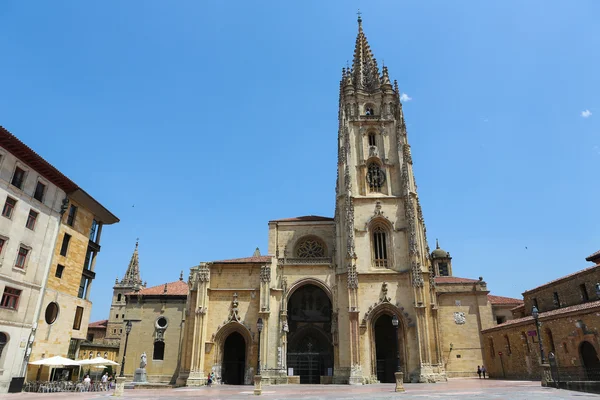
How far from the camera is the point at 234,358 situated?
3391 cm

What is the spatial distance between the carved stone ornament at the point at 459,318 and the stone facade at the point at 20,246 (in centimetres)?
3294

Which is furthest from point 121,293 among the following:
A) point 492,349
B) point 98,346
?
point 492,349

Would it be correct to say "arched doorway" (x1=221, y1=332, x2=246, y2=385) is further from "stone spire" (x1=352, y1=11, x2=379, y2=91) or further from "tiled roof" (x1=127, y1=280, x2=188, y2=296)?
"stone spire" (x1=352, y1=11, x2=379, y2=91)

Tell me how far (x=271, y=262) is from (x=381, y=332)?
11162 mm

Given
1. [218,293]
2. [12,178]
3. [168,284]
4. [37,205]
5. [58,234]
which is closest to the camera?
[12,178]

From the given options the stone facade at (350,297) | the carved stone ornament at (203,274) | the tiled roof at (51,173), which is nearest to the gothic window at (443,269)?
the stone facade at (350,297)

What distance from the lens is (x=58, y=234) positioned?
25016 mm

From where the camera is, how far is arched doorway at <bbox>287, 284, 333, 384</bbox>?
33688 mm

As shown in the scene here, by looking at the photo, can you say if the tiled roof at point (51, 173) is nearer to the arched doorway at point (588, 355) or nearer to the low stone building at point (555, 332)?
the low stone building at point (555, 332)

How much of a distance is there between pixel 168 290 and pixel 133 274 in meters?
34.3

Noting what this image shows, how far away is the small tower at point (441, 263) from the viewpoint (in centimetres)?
5614

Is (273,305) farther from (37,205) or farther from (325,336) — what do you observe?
(37,205)

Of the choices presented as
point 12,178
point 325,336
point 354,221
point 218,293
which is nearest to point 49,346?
point 12,178

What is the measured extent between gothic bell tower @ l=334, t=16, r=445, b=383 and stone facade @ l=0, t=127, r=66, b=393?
20.7m
